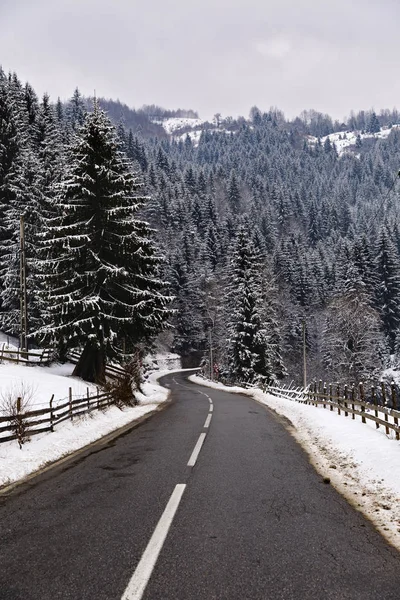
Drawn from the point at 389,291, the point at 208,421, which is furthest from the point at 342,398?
the point at 389,291

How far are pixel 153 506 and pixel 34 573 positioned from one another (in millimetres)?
2059

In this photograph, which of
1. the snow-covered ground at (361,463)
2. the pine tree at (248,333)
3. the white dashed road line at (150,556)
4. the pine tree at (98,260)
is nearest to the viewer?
the white dashed road line at (150,556)

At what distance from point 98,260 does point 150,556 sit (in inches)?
715

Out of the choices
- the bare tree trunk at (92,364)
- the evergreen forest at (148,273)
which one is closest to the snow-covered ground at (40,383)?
the bare tree trunk at (92,364)

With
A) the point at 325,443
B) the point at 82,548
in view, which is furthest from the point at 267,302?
the point at 82,548

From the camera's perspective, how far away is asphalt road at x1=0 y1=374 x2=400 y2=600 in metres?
3.64

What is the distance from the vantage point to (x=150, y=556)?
4.17 meters

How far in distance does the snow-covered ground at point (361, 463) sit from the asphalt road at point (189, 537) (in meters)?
0.32

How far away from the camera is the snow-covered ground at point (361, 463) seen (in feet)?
18.7

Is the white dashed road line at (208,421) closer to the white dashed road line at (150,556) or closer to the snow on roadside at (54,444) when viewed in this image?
the snow on roadside at (54,444)

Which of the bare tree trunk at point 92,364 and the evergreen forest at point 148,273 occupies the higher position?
the evergreen forest at point 148,273

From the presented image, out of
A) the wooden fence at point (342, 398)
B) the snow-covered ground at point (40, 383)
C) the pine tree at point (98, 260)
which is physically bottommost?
the wooden fence at point (342, 398)

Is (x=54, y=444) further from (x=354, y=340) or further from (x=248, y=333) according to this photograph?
(x=354, y=340)

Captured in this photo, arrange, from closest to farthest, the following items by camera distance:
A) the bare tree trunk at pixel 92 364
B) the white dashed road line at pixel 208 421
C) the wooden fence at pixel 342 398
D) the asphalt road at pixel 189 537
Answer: the asphalt road at pixel 189 537 < the white dashed road line at pixel 208 421 < the wooden fence at pixel 342 398 < the bare tree trunk at pixel 92 364
